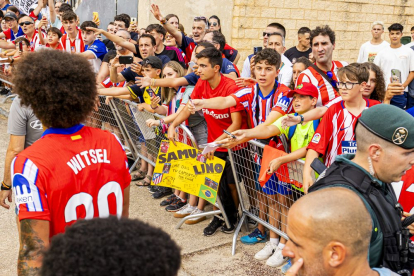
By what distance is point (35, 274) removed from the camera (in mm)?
2148

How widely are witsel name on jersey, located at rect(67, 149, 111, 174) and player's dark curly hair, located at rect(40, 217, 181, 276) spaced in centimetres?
82

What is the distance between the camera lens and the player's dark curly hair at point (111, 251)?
1.30 metres

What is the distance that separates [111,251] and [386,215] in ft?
4.50

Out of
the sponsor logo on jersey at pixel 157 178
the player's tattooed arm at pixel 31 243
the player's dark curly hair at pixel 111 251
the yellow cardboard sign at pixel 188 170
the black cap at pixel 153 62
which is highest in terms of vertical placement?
the black cap at pixel 153 62

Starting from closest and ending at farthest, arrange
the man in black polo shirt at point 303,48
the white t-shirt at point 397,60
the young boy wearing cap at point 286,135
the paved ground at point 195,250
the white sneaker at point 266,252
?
the young boy wearing cap at point 286,135 → the paved ground at point 195,250 → the white sneaker at point 266,252 → the man in black polo shirt at point 303,48 → the white t-shirt at point 397,60

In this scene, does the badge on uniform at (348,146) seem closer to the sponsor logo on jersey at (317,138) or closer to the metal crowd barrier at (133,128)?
the sponsor logo on jersey at (317,138)

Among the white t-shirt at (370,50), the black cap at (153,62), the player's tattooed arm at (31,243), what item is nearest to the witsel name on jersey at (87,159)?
the player's tattooed arm at (31,243)

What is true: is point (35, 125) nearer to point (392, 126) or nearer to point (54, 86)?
point (54, 86)

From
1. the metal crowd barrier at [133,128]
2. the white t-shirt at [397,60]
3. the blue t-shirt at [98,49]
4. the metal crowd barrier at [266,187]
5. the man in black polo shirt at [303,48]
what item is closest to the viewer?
the metal crowd barrier at [266,187]

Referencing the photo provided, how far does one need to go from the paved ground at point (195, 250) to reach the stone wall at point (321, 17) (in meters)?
7.77

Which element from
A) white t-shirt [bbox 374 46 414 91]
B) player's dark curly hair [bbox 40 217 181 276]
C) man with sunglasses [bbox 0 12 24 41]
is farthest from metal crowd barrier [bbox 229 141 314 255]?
man with sunglasses [bbox 0 12 24 41]

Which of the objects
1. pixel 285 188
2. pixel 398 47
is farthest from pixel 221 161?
pixel 398 47

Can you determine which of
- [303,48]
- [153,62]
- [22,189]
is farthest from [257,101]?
[303,48]

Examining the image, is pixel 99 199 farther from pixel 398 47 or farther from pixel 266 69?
pixel 398 47
